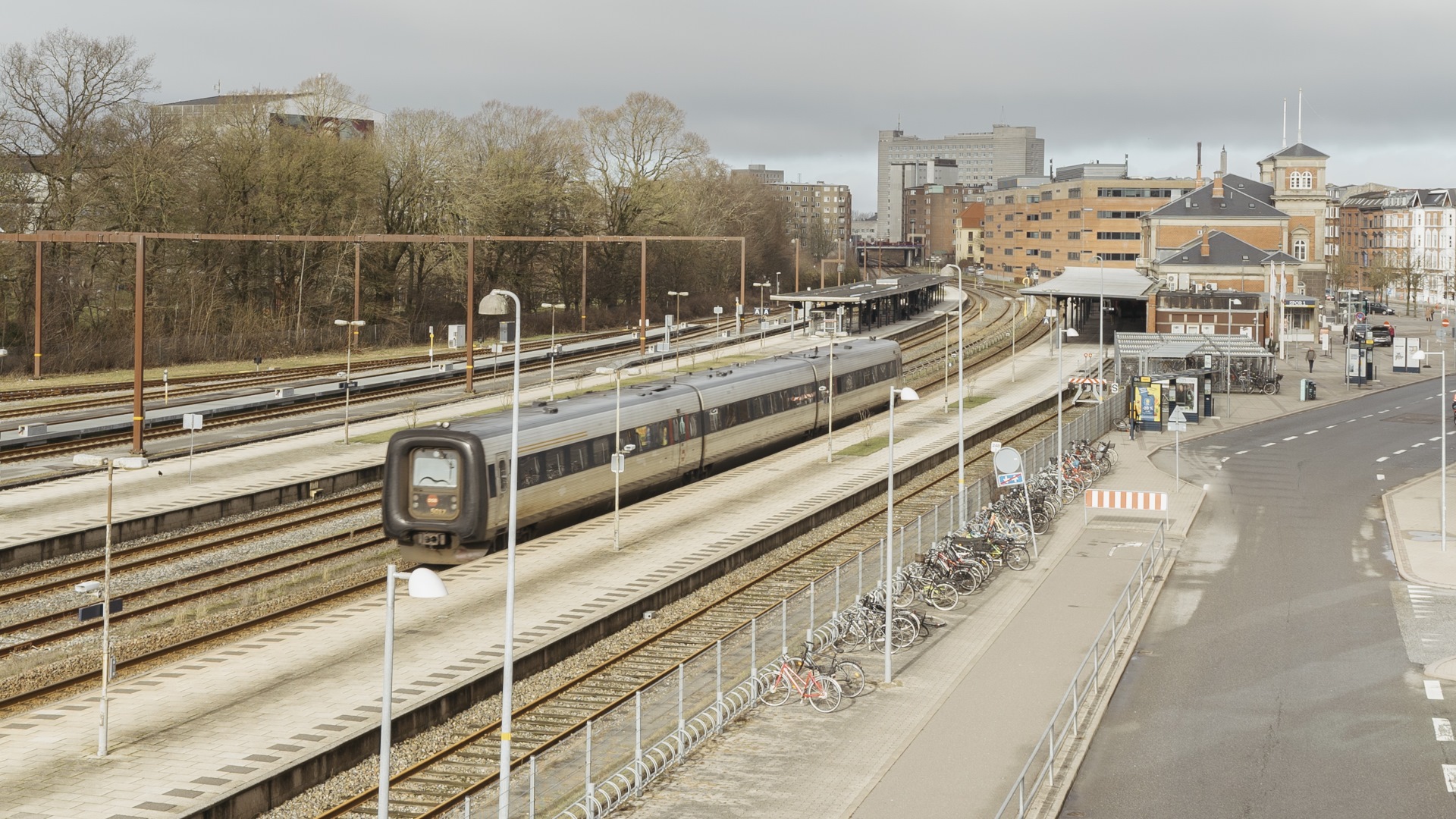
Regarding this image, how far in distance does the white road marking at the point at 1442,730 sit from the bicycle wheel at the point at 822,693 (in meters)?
8.54

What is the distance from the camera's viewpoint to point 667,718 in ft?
68.5

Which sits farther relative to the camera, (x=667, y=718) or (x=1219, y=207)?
(x=1219, y=207)

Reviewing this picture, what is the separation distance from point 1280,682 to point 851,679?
23.1ft

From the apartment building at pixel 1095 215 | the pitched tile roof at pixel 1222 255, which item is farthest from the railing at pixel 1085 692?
the apartment building at pixel 1095 215

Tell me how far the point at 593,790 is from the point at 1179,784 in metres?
7.61

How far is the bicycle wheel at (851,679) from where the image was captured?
75.8ft

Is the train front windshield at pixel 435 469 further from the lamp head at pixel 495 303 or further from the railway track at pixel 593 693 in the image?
the lamp head at pixel 495 303

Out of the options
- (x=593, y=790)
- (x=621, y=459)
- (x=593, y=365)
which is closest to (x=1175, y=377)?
(x=593, y=365)

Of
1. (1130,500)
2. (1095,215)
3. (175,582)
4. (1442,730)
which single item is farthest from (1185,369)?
(1095,215)

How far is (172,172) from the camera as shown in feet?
240

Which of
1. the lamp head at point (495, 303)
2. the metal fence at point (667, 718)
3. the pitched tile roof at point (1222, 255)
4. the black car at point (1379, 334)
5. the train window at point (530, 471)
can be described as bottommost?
the metal fence at point (667, 718)

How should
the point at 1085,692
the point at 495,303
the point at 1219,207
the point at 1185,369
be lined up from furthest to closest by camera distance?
the point at 1219,207
the point at 1185,369
the point at 1085,692
the point at 495,303

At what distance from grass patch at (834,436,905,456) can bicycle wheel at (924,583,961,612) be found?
20.8 metres

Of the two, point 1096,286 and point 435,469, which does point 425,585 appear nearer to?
point 435,469
